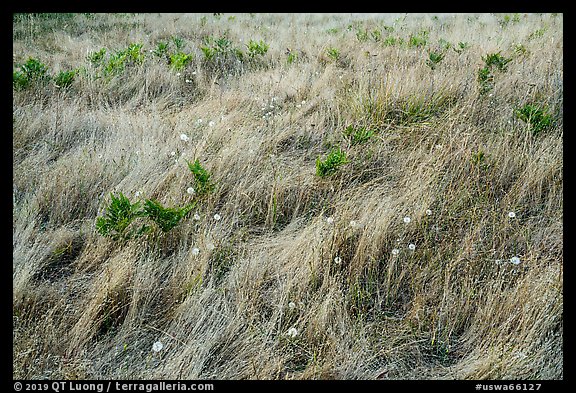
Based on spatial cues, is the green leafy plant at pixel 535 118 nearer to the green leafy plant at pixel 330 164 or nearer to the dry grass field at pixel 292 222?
the dry grass field at pixel 292 222

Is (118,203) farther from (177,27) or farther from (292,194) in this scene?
(177,27)

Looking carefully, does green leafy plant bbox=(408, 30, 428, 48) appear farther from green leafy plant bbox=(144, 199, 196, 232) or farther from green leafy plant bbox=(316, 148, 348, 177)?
green leafy plant bbox=(144, 199, 196, 232)

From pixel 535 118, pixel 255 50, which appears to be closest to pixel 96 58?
pixel 255 50

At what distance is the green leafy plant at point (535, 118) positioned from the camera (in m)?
3.58

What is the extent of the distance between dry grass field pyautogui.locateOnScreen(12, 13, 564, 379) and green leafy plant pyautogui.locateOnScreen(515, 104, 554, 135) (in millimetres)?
22

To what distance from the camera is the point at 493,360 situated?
1.97 m

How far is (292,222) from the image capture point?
2.93 m

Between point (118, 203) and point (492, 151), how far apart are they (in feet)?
8.92

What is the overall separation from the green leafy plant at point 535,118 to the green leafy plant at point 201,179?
262cm

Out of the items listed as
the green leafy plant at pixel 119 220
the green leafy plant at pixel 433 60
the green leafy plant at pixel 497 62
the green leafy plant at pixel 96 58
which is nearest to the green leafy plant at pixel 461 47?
the green leafy plant at pixel 433 60

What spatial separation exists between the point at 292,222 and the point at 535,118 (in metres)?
2.27

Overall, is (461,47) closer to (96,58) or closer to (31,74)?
(96,58)

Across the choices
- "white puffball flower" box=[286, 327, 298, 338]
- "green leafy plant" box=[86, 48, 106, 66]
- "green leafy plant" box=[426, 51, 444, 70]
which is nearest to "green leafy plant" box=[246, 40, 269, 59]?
"green leafy plant" box=[86, 48, 106, 66]

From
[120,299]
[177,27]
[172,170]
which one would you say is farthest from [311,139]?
[177,27]
